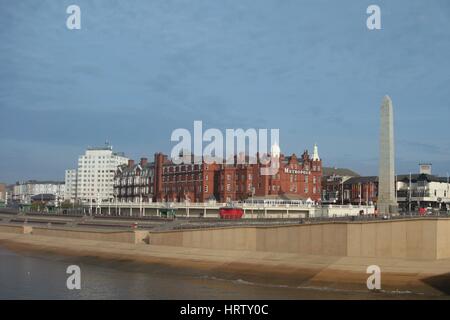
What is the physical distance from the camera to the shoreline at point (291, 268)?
41.2 m

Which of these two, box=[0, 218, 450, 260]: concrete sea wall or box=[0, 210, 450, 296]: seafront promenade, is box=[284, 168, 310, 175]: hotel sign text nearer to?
box=[0, 210, 450, 296]: seafront promenade

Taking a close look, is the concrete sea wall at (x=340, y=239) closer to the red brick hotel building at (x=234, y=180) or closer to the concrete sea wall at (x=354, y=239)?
the concrete sea wall at (x=354, y=239)

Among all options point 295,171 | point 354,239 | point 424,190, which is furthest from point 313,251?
point 424,190

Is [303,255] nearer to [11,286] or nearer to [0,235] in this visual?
[11,286]

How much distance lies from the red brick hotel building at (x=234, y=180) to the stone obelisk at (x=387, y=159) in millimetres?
63415

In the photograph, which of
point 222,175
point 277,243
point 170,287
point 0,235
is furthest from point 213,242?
point 222,175

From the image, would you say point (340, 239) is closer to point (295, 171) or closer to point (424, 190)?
point (295, 171)

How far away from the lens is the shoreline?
41.2m

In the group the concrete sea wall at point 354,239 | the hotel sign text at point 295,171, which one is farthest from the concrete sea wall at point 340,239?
the hotel sign text at point 295,171

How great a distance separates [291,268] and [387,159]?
892 inches

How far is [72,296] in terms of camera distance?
3906 centimetres

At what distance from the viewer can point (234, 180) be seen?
13975 centimetres

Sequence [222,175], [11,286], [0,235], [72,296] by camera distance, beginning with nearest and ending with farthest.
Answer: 1. [72,296]
2. [11,286]
3. [0,235]
4. [222,175]
